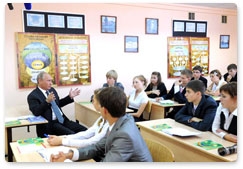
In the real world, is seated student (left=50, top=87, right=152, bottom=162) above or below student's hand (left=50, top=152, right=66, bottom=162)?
above

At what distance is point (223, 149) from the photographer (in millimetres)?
1552

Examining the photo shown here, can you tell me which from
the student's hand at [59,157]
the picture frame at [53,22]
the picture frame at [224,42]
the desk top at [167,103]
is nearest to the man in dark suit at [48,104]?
the picture frame at [53,22]

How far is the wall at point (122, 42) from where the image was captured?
7.23 ft

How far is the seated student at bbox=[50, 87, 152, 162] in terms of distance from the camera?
1367 millimetres

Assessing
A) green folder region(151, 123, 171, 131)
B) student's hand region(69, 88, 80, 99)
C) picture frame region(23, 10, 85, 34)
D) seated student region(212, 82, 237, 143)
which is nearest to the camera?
seated student region(212, 82, 237, 143)

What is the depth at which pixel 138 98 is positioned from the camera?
3027 mm

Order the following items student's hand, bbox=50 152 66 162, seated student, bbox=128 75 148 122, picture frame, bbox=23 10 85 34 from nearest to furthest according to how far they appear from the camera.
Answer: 1. student's hand, bbox=50 152 66 162
2. picture frame, bbox=23 10 85 34
3. seated student, bbox=128 75 148 122

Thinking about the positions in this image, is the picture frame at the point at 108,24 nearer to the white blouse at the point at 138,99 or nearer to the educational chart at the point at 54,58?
the educational chart at the point at 54,58

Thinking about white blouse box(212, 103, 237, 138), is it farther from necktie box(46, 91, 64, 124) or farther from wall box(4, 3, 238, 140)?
necktie box(46, 91, 64, 124)

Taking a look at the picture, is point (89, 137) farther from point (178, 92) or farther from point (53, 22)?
point (178, 92)

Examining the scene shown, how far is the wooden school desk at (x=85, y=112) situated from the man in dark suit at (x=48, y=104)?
0.25ft

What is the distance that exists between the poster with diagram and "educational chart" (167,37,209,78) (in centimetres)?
115

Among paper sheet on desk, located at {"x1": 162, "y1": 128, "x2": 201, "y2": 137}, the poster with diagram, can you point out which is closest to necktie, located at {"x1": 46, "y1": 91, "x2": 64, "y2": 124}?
the poster with diagram

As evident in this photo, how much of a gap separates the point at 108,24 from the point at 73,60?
54cm
